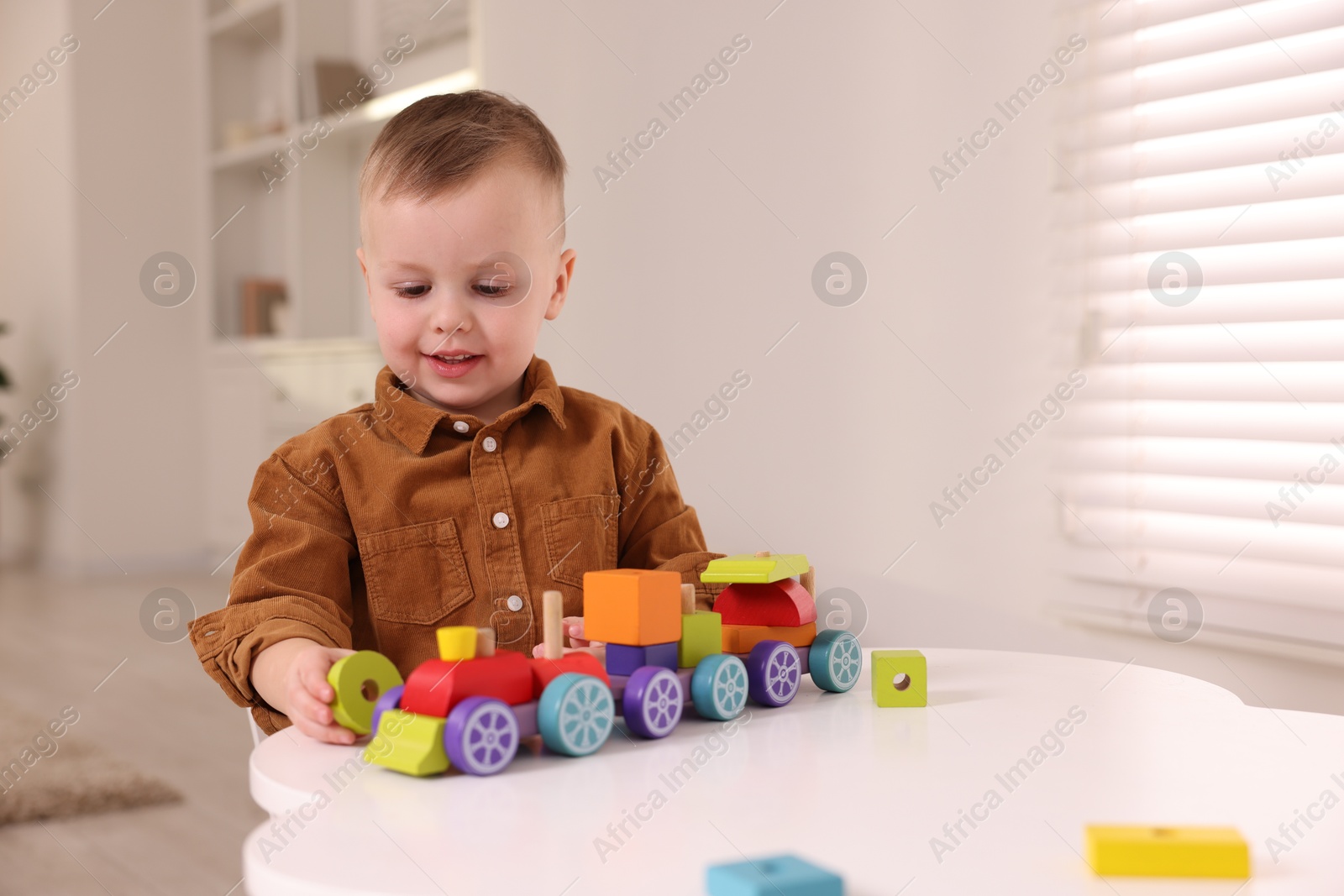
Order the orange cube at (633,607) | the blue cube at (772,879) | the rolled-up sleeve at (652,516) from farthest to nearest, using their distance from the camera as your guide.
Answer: the rolled-up sleeve at (652,516)
the orange cube at (633,607)
the blue cube at (772,879)

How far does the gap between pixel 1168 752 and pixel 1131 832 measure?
0.59 ft

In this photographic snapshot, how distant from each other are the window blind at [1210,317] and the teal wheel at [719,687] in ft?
3.22

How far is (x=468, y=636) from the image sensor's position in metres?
0.59

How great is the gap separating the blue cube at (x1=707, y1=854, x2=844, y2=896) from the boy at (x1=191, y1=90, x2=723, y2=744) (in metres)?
0.51

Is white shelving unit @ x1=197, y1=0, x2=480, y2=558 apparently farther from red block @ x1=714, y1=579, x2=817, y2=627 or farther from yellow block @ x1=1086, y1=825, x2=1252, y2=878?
yellow block @ x1=1086, y1=825, x2=1252, y2=878

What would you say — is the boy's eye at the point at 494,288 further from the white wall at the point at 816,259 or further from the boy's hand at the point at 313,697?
the white wall at the point at 816,259

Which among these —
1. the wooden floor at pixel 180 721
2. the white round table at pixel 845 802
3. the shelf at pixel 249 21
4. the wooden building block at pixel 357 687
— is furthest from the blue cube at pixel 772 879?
the shelf at pixel 249 21

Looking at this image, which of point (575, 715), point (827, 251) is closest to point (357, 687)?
point (575, 715)

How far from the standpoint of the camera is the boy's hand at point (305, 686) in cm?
64

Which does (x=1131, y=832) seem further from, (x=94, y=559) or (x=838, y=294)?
(x=94, y=559)

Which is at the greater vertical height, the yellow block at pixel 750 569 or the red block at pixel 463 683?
the yellow block at pixel 750 569

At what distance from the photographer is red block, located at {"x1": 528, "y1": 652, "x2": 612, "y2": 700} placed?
0.62 metres

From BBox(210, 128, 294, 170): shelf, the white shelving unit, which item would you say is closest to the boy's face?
the white shelving unit

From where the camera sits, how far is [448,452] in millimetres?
969
